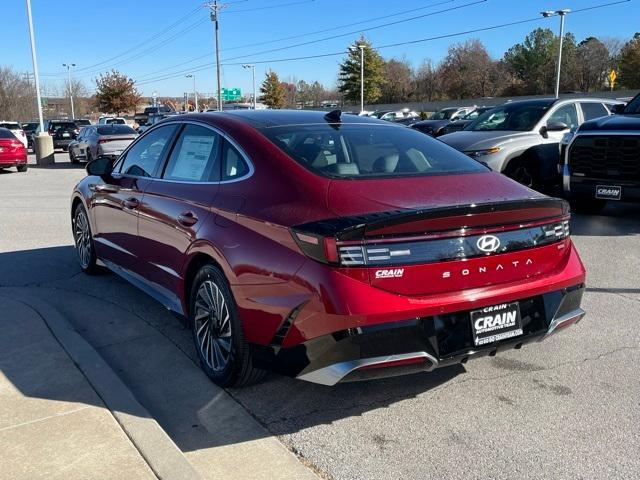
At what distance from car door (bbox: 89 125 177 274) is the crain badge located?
2461mm

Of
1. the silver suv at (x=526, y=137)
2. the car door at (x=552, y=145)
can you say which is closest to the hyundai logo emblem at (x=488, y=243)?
the silver suv at (x=526, y=137)

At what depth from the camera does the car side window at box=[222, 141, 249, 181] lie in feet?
12.3

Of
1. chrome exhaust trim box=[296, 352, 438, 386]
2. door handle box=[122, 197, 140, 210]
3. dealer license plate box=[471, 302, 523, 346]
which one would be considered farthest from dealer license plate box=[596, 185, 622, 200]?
door handle box=[122, 197, 140, 210]

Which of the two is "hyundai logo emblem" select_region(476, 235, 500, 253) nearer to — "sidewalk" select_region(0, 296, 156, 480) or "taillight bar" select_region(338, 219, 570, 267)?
"taillight bar" select_region(338, 219, 570, 267)

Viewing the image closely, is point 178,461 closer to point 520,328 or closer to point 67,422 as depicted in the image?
point 67,422

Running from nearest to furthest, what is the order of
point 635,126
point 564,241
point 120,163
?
1. point 564,241
2. point 120,163
3. point 635,126

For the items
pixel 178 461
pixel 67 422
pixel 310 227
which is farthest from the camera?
pixel 67 422

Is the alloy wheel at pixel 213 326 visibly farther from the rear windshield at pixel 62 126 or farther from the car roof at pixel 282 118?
the rear windshield at pixel 62 126

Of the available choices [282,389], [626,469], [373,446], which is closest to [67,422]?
[282,389]

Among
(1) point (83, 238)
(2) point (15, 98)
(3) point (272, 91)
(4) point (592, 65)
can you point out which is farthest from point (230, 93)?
(1) point (83, 238)

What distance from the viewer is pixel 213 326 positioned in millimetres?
3834

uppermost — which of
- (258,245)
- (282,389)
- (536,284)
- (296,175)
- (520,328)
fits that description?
(296,175)

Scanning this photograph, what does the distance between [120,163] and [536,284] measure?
12.9 ft

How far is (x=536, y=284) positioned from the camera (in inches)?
133
